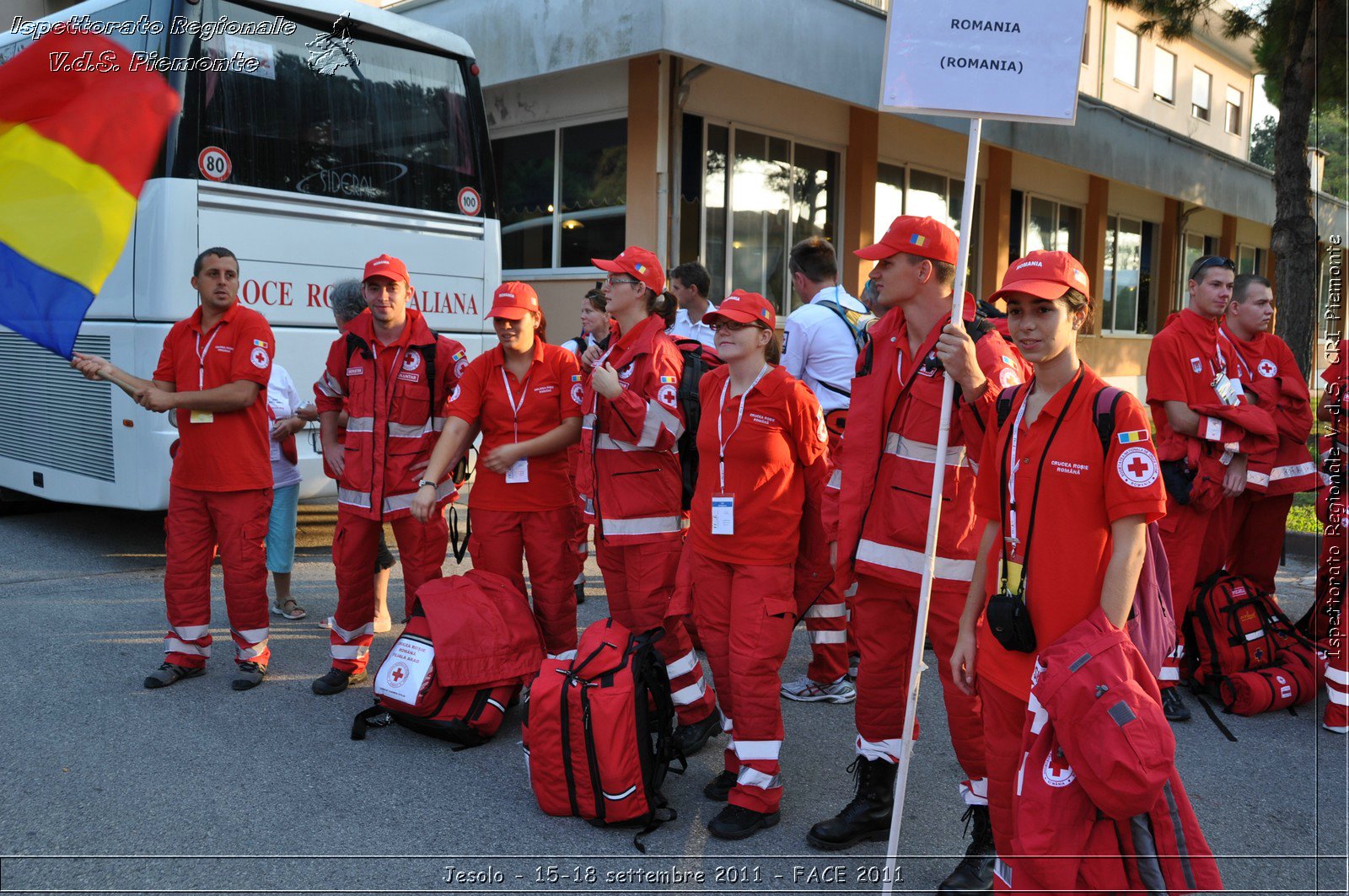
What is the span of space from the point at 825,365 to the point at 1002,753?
320cm

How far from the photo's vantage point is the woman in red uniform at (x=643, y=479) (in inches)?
183

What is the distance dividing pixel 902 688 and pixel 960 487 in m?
0.76

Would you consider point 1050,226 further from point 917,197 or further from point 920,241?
point 920,241

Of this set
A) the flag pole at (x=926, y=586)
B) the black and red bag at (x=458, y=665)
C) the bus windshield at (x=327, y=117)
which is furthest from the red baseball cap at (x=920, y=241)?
the bus windshield at (x=327, y=117)

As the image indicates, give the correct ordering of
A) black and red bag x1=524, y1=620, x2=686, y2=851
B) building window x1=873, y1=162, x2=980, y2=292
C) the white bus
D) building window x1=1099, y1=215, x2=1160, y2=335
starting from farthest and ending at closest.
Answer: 1. building window x1=1099, y1=215, x2=1160, y2=335
2. building window x1=873, y1=162, x2=980, y2=292
3. the white bus
4. black and red bag x1=524, y1=620, x2=686, y2=851

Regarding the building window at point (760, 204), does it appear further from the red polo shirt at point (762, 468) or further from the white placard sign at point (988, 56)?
the white placard sign at point (988, 56)

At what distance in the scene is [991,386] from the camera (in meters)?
3.38

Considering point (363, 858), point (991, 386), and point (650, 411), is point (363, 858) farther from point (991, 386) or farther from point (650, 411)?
point (991, 386)

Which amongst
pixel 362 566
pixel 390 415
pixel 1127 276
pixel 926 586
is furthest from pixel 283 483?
pixel 1127 276

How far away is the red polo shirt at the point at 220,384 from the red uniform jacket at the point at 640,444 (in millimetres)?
1946

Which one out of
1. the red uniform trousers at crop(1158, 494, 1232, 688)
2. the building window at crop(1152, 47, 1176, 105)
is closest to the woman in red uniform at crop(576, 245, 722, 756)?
the red uniform trousers at crop(1158, 494, 1232, 688)

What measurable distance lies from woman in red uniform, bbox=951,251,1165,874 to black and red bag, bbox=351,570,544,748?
7.83 ft

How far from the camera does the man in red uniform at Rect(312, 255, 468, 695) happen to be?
5395 millimetres

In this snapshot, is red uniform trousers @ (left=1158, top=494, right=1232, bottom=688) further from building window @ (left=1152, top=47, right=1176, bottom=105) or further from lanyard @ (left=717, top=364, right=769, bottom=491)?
building window @ (left=1152, top=47, right=1176, bottom=105)
